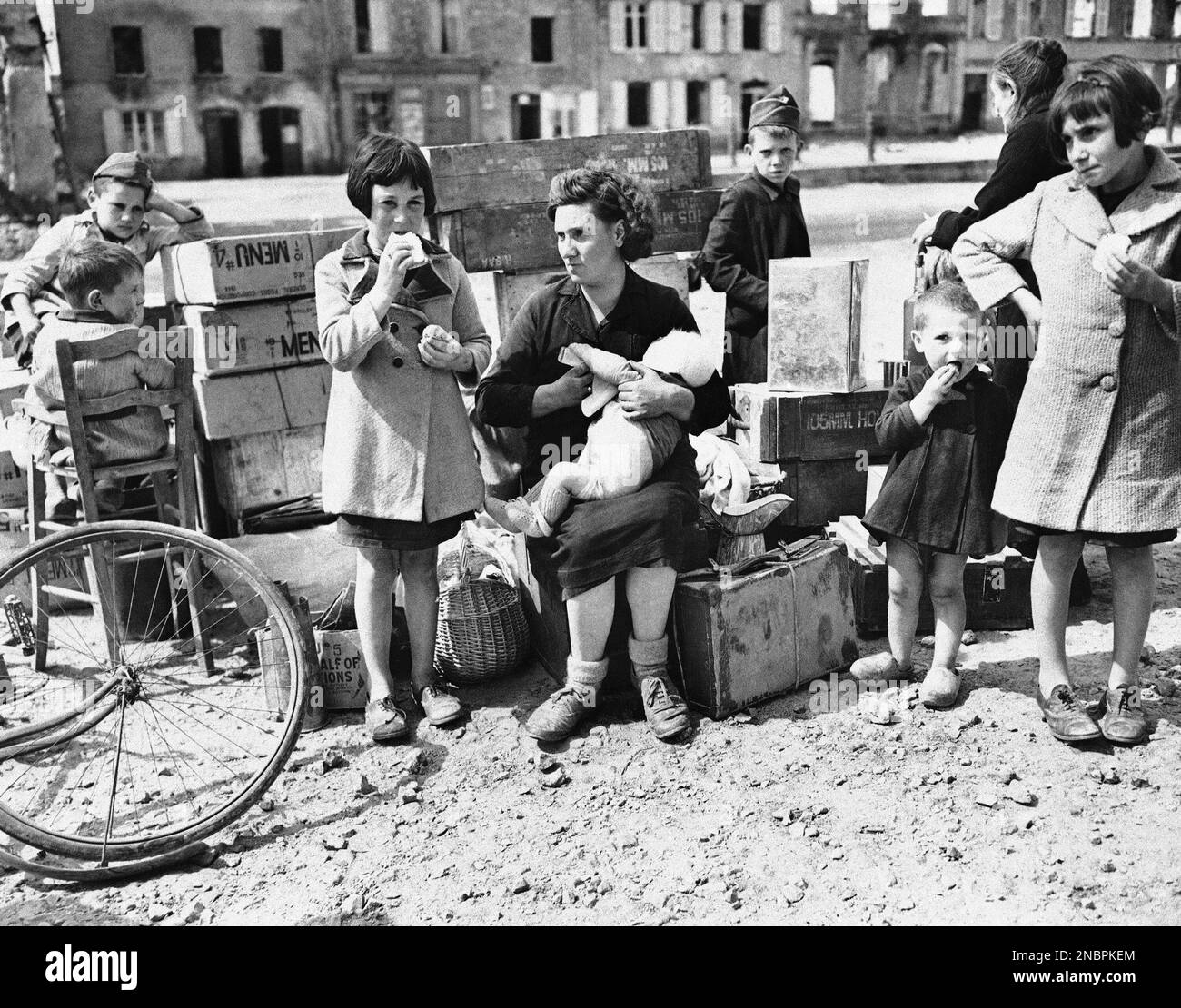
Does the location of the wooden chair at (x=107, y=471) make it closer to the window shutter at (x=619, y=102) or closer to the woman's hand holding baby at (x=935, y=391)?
the woman's hand holding baby at (x=935, y=391)

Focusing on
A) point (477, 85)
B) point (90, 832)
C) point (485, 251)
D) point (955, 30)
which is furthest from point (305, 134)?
point (90, 832)

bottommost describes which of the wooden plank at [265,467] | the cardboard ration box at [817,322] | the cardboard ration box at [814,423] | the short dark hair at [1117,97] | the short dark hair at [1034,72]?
the wooden plank at [265,467]

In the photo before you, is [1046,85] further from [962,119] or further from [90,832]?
[962,119]

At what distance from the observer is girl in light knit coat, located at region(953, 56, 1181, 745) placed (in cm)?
358

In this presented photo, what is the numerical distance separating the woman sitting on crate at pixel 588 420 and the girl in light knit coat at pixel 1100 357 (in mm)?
1095

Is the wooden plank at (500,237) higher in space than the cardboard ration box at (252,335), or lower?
higher

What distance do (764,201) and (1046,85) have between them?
1394 mm

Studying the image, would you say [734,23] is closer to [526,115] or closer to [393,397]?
[526,115]

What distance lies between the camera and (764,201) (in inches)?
225

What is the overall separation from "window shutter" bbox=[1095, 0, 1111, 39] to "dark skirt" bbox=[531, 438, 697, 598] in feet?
167

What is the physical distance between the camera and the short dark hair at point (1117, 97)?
3.49 meters

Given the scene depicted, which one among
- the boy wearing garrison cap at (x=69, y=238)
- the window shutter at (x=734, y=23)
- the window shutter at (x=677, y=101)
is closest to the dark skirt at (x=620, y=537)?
the boy wearing garrison cap at (x=69, y=238)

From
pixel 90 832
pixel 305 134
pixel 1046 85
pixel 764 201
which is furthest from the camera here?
pixel 305 134

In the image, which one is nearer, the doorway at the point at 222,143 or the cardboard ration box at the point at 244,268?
the cardboard ration box at the point at 244,268
